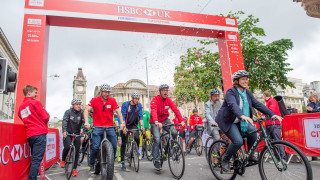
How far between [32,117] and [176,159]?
301cm

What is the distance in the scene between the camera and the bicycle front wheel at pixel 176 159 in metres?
4.66

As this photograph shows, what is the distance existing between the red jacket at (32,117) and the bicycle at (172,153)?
8.63 feet

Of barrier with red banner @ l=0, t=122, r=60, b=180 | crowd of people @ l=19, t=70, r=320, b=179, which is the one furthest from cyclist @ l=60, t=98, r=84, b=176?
A: barrier with red banner @ l=0, t=122, r=60, b=180

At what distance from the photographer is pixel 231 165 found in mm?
4008

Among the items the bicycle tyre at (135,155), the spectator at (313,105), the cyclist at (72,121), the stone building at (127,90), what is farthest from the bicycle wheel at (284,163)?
the stone building at (127,90)

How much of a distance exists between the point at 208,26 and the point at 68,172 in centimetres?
852

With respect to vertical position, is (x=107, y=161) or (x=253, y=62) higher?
(x=253, y=62)

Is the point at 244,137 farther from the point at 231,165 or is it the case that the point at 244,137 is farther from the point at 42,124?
the point at 42,124

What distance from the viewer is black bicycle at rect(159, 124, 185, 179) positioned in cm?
470

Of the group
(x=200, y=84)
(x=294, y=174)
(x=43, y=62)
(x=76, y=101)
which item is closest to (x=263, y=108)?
(x=294, y=174)

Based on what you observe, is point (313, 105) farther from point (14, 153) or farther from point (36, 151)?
point (14, 153)

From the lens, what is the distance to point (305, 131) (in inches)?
231

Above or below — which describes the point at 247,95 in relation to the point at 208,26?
below

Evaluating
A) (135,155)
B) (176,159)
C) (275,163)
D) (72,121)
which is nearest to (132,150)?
(135,155)
